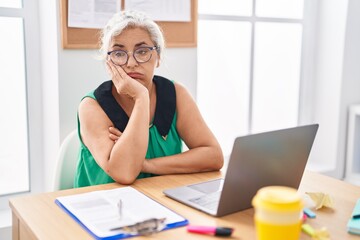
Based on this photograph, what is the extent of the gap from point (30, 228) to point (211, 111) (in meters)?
1.87

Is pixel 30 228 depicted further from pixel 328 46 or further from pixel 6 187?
pixel 328 46

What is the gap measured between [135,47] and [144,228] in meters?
0.84

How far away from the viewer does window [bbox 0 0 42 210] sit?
2119 millimetres

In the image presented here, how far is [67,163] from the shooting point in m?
1.76

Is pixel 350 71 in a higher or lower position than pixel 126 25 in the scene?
lower

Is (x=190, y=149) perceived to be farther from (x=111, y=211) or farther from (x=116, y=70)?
(x=111, y=211)

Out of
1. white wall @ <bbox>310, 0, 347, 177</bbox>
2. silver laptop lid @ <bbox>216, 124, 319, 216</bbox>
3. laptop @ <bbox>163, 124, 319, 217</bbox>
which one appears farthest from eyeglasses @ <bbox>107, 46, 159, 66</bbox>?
white wall @ <bbox>310, 0, 347, 177</bbox>

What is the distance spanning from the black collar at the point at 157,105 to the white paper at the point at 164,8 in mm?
468

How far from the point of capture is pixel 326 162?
10.7ft

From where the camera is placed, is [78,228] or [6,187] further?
[6,187]

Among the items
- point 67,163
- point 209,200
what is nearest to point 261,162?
point 209,200

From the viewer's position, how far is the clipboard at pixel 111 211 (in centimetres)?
107

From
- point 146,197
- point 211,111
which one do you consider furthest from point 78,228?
point 211,111

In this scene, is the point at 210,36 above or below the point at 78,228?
above
